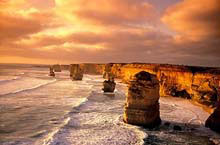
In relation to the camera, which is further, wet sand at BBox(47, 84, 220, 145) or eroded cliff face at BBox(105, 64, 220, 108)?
eroded cliff face at BBox(105, 64, 220, 108)

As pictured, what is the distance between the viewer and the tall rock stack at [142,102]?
17094mm

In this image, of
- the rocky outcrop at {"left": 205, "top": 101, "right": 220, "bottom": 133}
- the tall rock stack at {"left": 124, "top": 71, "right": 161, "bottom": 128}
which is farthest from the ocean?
the tall rock stack at {"left": 124, "top": 71, "right": 161, "bottom": 128}

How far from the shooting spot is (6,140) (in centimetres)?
1324

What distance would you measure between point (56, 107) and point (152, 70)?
31.7 metres

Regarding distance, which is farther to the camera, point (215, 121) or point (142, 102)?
point (142, 102)

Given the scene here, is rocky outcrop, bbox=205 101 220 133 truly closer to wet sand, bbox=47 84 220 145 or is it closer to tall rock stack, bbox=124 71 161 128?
wet sand, bbox=47 84 220 145

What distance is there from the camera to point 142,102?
17.2 m

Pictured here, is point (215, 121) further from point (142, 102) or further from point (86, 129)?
point (86, 129)

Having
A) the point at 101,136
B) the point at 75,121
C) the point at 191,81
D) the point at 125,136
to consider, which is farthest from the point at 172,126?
the point at 191,81

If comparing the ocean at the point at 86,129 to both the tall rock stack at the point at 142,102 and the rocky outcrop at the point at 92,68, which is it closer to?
the tall rock stack at the point at 142,102

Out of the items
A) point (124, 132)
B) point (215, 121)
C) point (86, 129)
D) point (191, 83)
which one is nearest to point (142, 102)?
point (124, 132)

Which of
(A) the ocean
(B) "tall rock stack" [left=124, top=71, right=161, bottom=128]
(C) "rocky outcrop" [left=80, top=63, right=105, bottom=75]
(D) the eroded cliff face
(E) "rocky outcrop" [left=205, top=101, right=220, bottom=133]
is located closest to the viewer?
(A) the ocean

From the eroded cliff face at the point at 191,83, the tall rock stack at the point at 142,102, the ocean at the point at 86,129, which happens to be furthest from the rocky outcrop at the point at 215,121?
the eroded cliff face at the point at 191,83

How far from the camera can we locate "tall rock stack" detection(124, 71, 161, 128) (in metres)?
17.1
